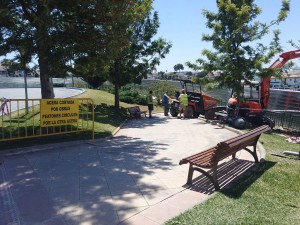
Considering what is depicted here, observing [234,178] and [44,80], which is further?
[44,80]

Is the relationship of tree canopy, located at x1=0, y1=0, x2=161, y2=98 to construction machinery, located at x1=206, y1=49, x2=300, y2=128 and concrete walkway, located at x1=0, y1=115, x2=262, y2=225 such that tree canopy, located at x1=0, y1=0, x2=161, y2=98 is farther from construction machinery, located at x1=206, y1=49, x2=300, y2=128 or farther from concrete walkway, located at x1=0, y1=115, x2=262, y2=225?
construction machinery, located at x1=206, y1=49, x2=300, y2=128

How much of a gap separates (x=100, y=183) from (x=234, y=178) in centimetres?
271

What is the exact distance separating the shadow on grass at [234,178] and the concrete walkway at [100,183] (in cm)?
2

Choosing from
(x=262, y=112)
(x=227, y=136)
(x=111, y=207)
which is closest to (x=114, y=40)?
(x=227, y=136)

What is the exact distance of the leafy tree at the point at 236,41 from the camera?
15.0 m

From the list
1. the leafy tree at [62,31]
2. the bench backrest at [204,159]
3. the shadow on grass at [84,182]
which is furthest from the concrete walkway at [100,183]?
the leafy tree at [62,31]

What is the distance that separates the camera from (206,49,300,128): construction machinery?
1548cm

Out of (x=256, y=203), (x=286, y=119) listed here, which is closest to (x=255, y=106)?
(x=286, y=119)

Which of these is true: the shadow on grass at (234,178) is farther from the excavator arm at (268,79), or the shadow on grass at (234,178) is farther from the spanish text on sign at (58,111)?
the excavator arm at (268,79)

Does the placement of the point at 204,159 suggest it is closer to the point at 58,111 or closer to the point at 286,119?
the point at 58,111

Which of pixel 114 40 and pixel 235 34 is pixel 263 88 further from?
pixel 114 40

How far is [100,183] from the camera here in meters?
6.32

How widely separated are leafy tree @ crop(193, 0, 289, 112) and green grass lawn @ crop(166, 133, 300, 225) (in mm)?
8589

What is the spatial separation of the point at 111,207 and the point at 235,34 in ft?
40.4
